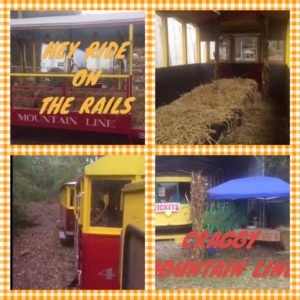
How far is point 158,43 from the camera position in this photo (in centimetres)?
385

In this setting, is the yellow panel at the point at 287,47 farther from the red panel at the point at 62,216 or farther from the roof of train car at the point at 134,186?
the red panel at the point at 62,216

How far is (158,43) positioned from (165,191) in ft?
2.67

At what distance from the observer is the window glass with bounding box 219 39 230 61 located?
4.02m

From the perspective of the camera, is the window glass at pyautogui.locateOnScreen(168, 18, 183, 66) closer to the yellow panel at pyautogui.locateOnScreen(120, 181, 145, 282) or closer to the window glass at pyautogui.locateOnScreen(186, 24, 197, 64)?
the window glass at pyautogui.locateOnScreen(186, 24, 197, 64)

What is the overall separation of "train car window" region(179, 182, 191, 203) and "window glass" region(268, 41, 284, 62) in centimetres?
85

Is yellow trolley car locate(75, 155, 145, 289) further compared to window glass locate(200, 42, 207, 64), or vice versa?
window glass locate(200, 42, 207, 64)

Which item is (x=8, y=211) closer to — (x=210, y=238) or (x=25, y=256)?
(x=25, y=256)

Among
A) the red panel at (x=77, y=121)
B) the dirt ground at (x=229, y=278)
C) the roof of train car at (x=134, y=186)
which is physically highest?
the red panel at (x=77, y=121)

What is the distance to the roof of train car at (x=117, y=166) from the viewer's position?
383 centimetres

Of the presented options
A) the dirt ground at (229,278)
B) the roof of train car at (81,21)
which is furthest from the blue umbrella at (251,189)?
the roof of train car at (81,21)

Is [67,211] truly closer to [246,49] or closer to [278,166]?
[278,166]

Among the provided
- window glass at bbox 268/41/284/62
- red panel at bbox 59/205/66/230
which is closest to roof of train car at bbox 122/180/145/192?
red panel at bbox 59/205/66/230

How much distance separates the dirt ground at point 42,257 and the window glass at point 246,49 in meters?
1.35

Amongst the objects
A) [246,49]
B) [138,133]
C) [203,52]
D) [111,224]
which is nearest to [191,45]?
[203,52]
